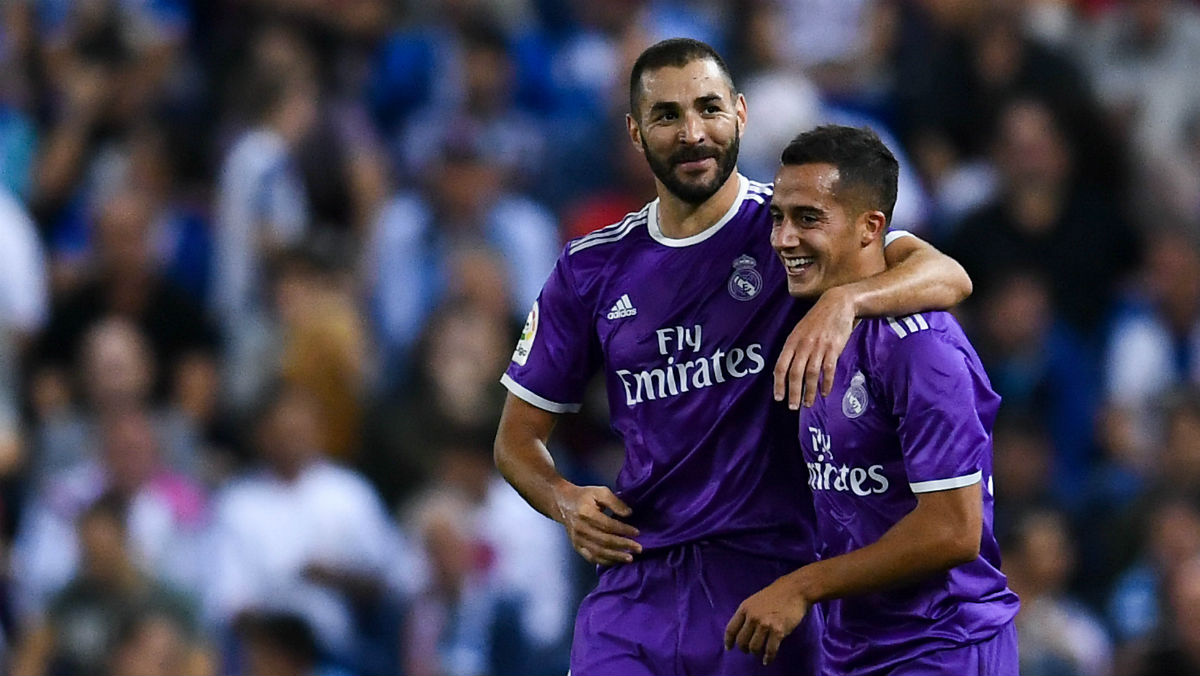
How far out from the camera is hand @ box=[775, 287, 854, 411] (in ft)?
15.9

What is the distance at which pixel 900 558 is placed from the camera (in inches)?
187

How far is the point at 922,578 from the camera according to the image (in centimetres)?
479

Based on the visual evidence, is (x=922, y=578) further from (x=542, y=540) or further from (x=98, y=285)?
(x=98, y=285)

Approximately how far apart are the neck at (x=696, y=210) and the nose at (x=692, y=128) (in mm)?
198

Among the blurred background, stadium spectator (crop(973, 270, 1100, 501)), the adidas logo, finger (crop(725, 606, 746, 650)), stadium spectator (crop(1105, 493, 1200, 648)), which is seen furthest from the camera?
stadium spectator (crop(973, 270, 1100, 501))

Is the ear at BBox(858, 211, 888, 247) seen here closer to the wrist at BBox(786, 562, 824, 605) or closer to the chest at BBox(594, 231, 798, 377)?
the chest at BBox(594, 231, 798, 377)

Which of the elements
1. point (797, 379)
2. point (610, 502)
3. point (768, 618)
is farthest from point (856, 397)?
point (610, 502)

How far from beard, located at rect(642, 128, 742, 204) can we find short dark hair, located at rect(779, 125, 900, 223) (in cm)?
32

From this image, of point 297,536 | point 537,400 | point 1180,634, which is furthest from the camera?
point 297,536

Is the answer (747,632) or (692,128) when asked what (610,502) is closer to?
(747,632)

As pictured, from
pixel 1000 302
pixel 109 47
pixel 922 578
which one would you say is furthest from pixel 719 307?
pixel 109 47

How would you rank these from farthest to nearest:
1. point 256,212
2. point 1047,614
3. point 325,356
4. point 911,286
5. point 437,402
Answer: point 256,212, point 325,356, point 437,402, point 1047,614, point 911,286

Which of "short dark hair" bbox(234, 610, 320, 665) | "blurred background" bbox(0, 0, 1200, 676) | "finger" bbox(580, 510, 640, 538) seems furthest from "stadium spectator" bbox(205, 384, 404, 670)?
"finger" bbox(580, 510, 640, 538)

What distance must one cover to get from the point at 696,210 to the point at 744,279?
23 centimetres
